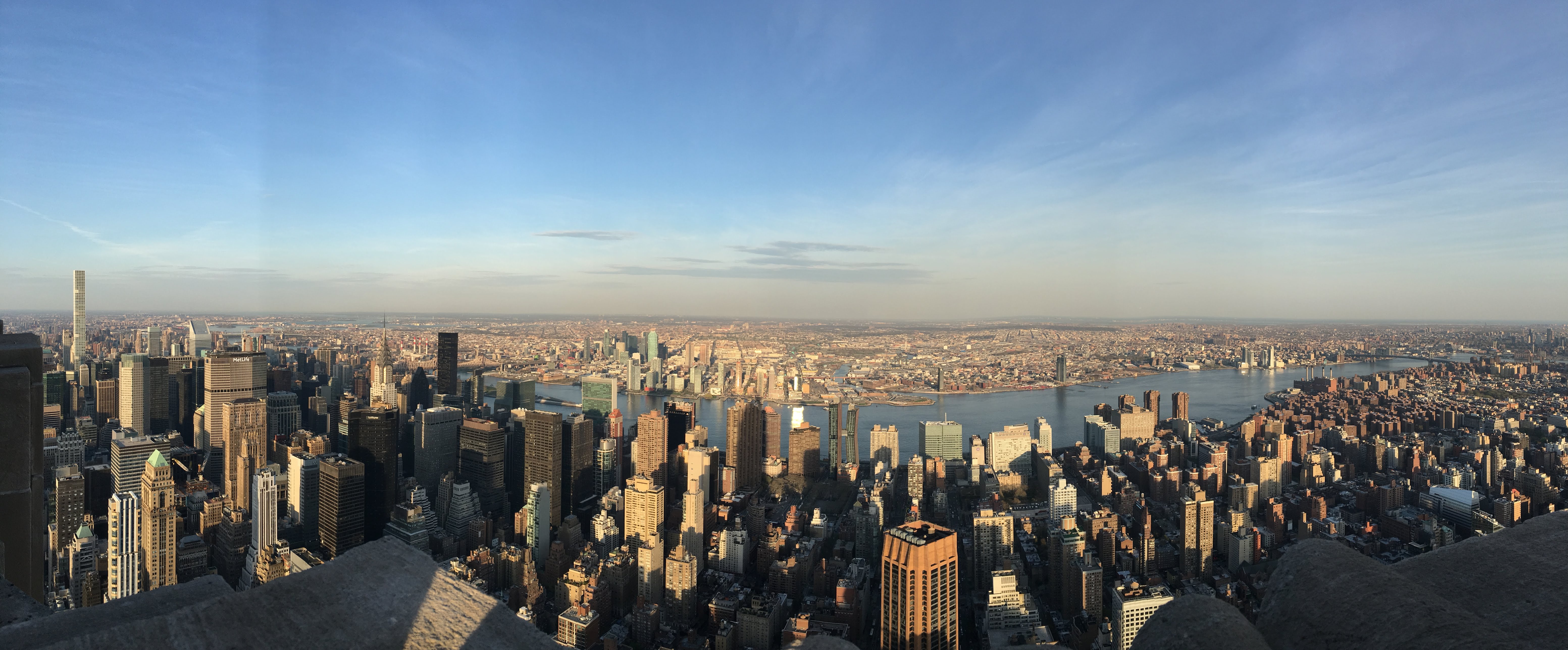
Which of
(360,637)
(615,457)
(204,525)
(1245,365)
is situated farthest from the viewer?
(1245,365)

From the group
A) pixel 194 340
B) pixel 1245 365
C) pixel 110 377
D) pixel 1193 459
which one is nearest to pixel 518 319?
pixel 194 340

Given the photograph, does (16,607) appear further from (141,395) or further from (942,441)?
(141,395)

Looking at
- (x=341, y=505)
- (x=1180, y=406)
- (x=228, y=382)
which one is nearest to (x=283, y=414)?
(x=228, y=382)

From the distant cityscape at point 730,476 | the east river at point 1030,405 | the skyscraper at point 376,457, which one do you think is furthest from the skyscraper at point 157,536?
the east river at point 1030,405

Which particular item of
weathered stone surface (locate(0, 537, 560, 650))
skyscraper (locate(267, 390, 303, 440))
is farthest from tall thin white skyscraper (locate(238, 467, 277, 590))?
weathered stone surface (locate(0, 537, 560, 650))

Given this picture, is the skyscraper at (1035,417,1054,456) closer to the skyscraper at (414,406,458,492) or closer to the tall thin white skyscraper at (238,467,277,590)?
the skyscraper at (414,406,458,492)

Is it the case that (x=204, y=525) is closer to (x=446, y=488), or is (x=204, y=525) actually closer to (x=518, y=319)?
(x=446, y=488)
